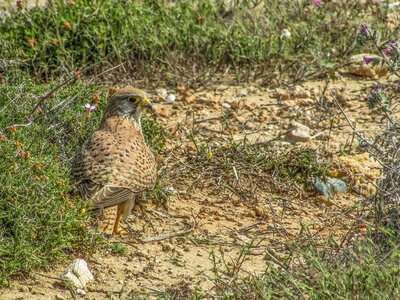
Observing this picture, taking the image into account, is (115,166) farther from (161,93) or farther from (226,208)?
(161,93)

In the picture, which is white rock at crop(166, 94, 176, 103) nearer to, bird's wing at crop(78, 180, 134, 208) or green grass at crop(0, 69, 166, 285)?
green grass at crop(0, 69, 166, 285)

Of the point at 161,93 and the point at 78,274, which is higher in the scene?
the point at 78,274

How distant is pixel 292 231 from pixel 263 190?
0.72 meters

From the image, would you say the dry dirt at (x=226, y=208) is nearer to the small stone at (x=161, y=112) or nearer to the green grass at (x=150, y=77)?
the small stone at (x=161, y=112)

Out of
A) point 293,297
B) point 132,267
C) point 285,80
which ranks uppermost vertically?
point 293,297

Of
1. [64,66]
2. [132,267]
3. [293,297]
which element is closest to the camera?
[293,297]

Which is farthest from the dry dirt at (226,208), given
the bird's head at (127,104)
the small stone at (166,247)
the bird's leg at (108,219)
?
the bird's head at (127,104)

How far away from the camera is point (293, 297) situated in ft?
17.8

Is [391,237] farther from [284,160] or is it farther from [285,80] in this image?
[285,80]

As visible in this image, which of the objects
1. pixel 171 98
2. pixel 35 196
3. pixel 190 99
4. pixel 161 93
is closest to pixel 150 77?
pixel 161 93

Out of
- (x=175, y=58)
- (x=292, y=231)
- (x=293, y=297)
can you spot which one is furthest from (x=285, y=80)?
(x=293, y=297)

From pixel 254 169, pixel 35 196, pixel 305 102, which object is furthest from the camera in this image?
pixel 305 102

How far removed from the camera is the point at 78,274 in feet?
20.4

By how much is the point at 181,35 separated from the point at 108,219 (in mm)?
2733
